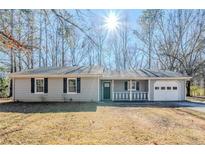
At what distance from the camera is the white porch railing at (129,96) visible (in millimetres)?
13227

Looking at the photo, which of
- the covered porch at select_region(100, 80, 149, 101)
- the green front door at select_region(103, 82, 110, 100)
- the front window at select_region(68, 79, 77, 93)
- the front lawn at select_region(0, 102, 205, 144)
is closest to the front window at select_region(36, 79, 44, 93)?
the front window at select_region(68, 79, 77, 93)

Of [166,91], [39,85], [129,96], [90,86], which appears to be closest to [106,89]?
[129,96]

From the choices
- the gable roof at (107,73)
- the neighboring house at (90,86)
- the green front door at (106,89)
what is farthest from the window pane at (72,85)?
the green front door at (106,89)

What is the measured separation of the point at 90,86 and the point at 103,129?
619 centimetres

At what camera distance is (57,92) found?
1255 cm

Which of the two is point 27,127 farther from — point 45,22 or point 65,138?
point 45,22

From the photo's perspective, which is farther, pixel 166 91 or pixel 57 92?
pixel 166 91

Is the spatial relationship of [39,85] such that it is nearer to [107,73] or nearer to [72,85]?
[72,85]

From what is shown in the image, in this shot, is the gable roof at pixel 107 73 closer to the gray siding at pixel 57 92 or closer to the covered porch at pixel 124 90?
the gray siding at pixel 57 92

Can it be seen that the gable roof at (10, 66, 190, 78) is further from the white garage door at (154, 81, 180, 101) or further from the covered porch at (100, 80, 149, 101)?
the covered porch at (100, 80, 149, 101)

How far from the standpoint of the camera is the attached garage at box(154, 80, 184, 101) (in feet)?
42.6

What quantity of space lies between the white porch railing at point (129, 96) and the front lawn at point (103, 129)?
4.77 metres

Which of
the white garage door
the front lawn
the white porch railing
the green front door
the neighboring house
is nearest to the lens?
the front lawn

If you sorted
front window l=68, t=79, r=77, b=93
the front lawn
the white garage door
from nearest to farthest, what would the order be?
the front lawn
front window l=68, t=79, r=77, b=93
the white garage door
